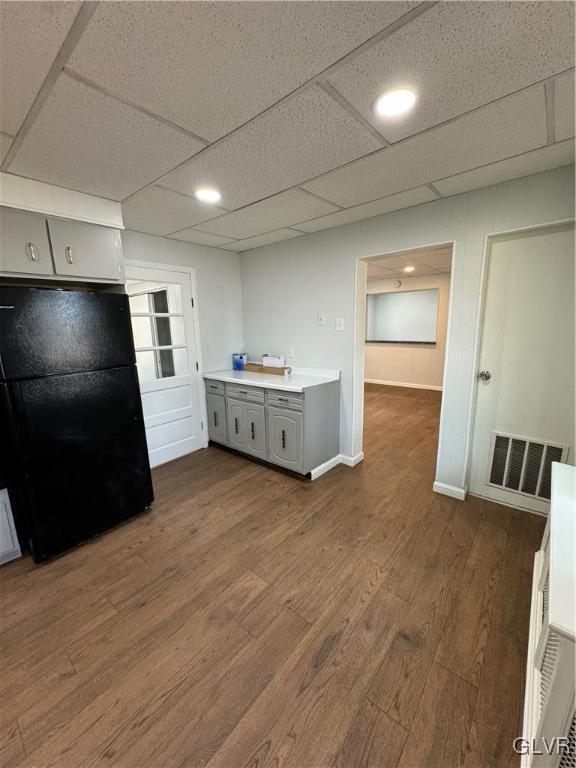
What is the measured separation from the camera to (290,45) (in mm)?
1008

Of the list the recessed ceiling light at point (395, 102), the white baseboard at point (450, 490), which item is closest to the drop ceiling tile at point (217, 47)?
the recessed ceiling light at point (395, 102)

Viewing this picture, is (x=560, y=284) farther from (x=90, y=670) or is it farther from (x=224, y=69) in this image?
(x=90, y=670)

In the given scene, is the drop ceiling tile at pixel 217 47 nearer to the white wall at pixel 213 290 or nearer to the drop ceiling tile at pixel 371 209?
the drop ceiling tile at pixel 371 209

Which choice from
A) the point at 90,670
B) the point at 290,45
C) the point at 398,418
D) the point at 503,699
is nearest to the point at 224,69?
the point at 290,45

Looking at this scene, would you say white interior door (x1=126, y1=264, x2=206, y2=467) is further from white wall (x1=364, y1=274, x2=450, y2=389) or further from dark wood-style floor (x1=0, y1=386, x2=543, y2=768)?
white wall (x1=364, y1=274, x2=450, y2=389)

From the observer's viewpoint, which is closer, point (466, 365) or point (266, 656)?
point (266, 656)

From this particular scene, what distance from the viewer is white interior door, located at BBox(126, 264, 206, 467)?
10.2 feet

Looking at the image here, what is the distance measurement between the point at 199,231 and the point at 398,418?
3703 mm

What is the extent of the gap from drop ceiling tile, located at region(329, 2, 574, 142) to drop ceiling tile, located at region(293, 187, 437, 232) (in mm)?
943

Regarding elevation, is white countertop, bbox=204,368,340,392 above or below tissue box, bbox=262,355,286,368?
below

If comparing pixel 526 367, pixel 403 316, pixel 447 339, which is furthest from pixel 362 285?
pixel 403 316

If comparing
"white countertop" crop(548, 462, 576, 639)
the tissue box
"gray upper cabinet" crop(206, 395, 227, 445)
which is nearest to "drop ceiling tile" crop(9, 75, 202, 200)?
the tissue box

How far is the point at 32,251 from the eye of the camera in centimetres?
194

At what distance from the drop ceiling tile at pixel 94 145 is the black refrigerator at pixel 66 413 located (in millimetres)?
675
